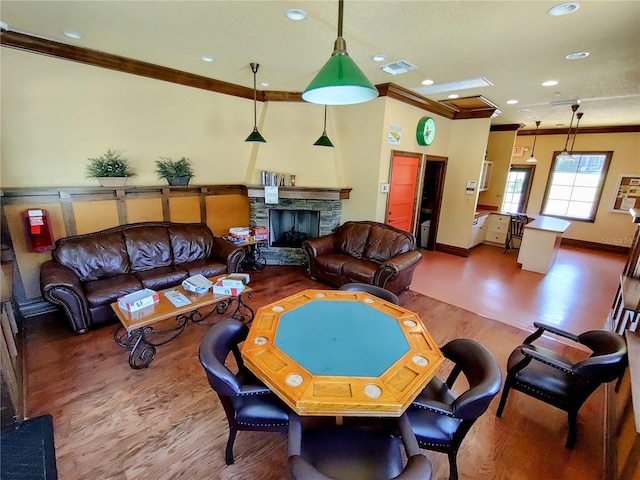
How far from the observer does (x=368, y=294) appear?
2.52 meters

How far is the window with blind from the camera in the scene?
7.08 m

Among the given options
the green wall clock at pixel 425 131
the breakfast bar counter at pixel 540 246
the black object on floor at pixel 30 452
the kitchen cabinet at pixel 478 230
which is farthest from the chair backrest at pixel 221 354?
the kitchen cabinet at pixel 478 230

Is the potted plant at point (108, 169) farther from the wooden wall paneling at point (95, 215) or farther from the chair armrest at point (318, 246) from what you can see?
the chair armrest at point (318, 246)

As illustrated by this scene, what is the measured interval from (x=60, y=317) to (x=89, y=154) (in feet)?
6.43

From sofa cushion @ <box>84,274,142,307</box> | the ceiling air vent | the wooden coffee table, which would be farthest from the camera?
the ceiling air vent

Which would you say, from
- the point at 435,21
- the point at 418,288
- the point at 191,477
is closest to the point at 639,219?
the point at 418,288

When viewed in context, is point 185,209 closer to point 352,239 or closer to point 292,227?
point 292,227

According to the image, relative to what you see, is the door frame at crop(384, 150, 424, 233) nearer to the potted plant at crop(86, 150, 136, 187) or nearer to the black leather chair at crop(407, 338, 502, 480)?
the black leather chair at crop(407, 338, 502, 480)

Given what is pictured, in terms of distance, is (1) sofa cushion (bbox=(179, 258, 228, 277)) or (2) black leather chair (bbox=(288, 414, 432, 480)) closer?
(2) black leather chair (bbox=(288, 414, 432, 480))

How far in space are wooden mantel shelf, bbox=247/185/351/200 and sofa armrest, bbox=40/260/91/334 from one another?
2603mm

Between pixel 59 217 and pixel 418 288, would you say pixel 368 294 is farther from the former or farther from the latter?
pixel 59 217

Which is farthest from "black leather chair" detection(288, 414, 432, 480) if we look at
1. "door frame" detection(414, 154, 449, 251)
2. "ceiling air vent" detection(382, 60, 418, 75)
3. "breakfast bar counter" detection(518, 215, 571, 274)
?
"breakfast bar counter" detection(518, 215, 571, 274)

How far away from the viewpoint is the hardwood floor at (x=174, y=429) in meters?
1.77

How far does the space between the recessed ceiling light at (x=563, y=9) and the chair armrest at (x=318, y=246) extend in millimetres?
3459
